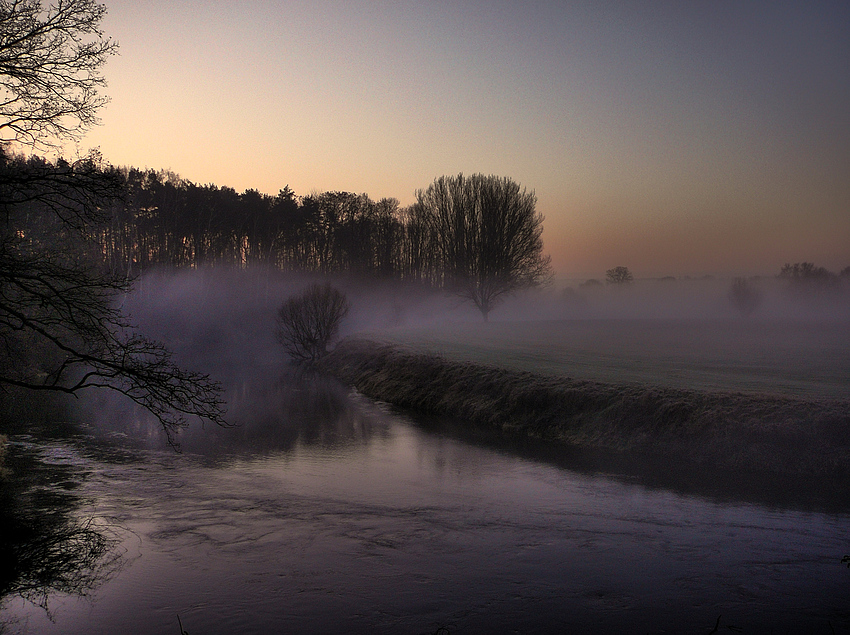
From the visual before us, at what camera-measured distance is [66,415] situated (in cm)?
2297

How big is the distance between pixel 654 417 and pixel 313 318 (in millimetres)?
30168

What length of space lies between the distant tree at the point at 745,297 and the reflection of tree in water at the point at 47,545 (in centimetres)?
7999

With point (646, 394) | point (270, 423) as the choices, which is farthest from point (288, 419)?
point (646, 394)

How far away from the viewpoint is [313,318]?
44.2 meters

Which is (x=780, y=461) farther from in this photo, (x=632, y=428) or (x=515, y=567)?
(x=515, y=567)

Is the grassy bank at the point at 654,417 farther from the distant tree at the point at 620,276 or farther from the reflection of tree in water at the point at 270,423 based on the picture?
the distant tree at the point at 620,276

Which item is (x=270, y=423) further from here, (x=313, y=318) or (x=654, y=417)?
(x=313, y=318)

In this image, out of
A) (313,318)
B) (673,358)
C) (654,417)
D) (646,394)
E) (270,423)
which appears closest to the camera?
(654,417)

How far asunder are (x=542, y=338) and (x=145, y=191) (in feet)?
114

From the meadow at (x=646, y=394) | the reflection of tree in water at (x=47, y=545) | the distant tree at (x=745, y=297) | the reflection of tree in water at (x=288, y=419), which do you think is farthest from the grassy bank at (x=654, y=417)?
the distant tree at (x=745, y=297)

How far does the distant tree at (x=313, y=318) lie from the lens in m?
43.8

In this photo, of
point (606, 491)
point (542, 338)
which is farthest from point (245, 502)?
point (542, 338)

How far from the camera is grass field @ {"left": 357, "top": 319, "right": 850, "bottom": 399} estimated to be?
2059cm

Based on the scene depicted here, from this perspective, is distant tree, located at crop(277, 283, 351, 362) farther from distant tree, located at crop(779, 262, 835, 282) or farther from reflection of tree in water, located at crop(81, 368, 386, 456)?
distant tree, located at crop(779, 262, 835, 282)
